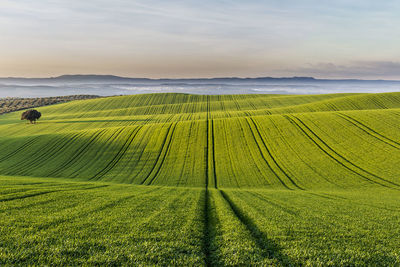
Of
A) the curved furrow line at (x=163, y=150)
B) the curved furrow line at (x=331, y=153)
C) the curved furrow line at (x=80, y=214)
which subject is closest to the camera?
the curved furrow line at (x=80, y=214)

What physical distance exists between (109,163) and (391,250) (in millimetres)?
50242

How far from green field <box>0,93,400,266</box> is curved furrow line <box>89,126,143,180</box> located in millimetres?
245

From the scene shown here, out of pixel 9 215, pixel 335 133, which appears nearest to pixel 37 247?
pixel 9 215

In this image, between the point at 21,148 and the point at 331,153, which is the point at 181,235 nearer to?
the point at 331,153

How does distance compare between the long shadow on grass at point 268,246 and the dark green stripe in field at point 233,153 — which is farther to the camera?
the dark green stripe in field at point 233,153

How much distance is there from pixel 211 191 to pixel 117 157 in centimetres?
3337

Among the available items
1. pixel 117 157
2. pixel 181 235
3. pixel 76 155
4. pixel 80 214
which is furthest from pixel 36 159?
pixel 181 235

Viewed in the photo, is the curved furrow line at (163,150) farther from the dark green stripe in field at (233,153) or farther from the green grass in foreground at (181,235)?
the green grass in foreground at (181,235)

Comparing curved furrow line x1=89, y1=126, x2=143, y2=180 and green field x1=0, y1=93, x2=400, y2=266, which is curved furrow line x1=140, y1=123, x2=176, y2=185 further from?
curved furrow line x1=89, y1=126, x2=143, y2=180

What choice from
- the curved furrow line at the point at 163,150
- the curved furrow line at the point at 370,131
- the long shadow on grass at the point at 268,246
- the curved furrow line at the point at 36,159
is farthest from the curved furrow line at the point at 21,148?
the curved furrow line at the point at 370,131

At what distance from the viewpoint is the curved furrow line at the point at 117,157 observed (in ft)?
143

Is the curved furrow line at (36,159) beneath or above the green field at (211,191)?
beneath

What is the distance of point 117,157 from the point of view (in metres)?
52.1

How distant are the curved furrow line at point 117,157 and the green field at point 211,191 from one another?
0.80 ft
